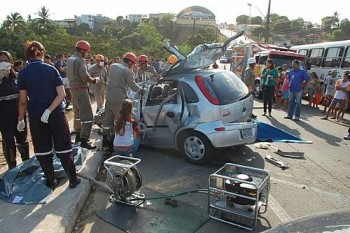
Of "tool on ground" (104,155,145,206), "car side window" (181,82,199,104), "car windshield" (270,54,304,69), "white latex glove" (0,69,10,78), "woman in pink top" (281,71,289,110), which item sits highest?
"white latex glove" (0,69,10,78)

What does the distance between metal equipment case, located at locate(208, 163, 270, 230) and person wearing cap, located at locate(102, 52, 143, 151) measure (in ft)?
9.88

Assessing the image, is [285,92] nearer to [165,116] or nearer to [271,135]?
[271,135]

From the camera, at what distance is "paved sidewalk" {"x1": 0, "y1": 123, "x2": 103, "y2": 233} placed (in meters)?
3.70

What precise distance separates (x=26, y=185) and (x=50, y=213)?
830mm

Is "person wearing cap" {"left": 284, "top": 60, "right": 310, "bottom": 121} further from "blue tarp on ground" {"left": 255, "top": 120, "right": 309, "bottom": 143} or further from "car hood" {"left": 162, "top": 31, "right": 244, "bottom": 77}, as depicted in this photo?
"car hood" {"left": 162, "top": 31, "right": 244, "bottom": 77}

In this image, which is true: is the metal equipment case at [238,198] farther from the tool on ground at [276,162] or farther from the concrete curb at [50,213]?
the tool on ground at [276,162]

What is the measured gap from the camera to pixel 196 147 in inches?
238

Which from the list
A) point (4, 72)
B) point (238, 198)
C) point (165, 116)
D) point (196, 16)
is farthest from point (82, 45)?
point (196, 16)

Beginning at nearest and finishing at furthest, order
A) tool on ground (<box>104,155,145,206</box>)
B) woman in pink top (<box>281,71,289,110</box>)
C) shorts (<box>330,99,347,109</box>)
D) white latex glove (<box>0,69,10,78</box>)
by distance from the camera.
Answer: tool on ground (<box>104,155,145,206</box>), white latex glove (<box>0,69,10,78</box>), shorts (<box>330,99,347,109</box>), woman in pink top (<box>281,71,289,110</box>)

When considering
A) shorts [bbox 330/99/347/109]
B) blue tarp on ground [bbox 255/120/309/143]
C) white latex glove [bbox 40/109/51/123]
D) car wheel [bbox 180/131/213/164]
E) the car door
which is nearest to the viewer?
white latex glove [bbox 40/109/51/123]

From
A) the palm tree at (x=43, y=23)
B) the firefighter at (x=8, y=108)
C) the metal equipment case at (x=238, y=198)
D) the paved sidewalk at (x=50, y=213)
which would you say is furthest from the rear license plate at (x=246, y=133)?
the palm tree at (x=43, y=23)

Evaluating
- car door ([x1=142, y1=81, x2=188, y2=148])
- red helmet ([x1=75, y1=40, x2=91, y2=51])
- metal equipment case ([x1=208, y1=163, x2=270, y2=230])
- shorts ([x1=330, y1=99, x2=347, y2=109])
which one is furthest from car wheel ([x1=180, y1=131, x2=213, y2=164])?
shorts ([x1=330, y1=99, x2=347, y2=109])

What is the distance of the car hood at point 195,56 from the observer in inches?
259

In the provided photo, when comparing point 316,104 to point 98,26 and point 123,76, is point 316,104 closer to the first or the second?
point 123,76
